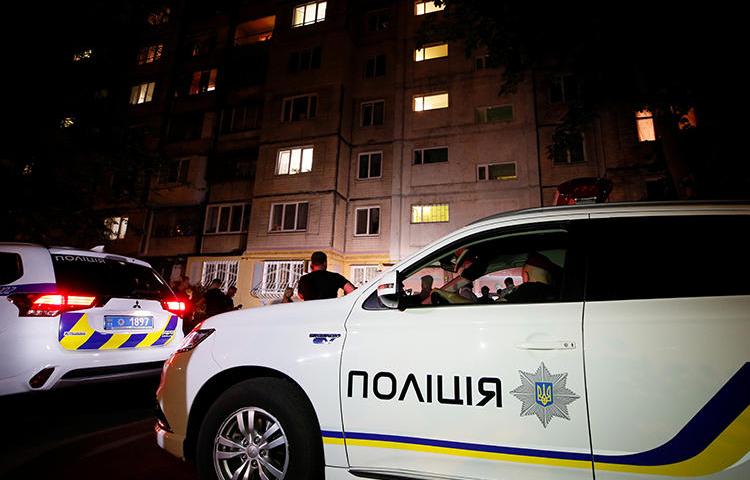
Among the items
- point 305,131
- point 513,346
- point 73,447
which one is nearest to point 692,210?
point 513,346

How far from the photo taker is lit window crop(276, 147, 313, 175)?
18344 mm

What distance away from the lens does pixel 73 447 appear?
3.52 meters

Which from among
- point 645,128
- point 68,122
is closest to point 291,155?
point 68,122

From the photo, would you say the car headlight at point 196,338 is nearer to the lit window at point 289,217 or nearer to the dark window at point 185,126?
the lit window at point 289,217

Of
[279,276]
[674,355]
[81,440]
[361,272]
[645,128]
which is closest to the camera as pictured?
[674,355]

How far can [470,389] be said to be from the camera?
6.79ft

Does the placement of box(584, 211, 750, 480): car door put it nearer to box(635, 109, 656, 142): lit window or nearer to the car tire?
the car tire

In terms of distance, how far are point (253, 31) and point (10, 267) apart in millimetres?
23376

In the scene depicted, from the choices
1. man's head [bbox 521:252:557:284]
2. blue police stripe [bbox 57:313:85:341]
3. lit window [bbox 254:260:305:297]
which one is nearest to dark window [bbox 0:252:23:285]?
blue police stripe [bbox 57:313:85:341]

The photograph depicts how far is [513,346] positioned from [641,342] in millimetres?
600

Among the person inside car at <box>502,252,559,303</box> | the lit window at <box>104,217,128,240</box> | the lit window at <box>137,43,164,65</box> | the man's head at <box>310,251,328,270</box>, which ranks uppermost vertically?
the lit window at <box>137,43,164,65</box>

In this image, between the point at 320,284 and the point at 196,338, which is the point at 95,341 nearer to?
the point at 196,338

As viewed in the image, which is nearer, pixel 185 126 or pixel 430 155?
pixel 430 155

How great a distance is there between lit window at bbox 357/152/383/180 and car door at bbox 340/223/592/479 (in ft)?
54.0
